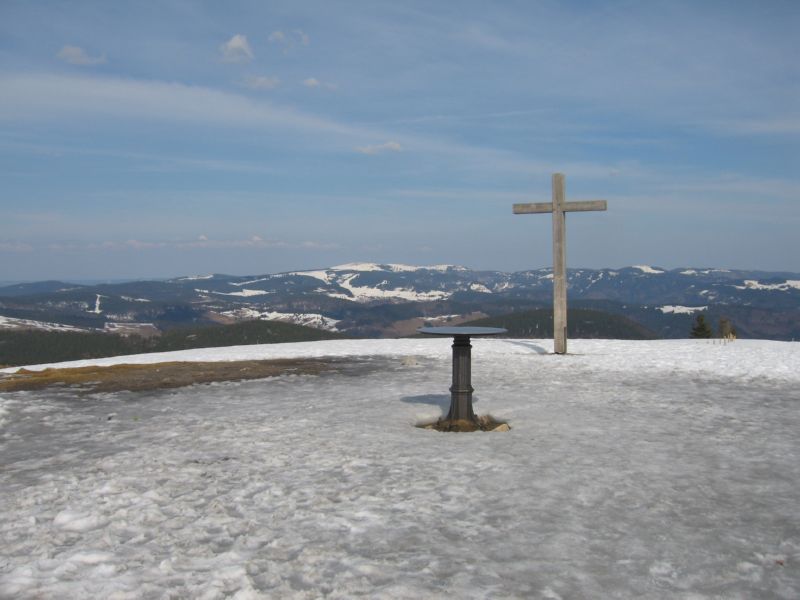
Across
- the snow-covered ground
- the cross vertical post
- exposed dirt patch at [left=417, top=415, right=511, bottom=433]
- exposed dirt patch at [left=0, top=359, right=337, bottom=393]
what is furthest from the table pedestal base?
the cross vertical post

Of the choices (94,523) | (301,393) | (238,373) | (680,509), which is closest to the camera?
(94,523)

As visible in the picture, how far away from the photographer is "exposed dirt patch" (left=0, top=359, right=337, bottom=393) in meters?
17.9

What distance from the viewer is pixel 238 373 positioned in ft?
66.3

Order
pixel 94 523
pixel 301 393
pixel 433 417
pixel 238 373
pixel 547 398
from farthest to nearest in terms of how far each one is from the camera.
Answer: pixel 238 373 < pixel 301 393 < pixel 547 398 < pixel 433 417 < pixel 94 523

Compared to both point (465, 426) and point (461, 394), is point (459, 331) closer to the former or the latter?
point (461, 394)

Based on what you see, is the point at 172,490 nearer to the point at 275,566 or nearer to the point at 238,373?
the point at 275,566

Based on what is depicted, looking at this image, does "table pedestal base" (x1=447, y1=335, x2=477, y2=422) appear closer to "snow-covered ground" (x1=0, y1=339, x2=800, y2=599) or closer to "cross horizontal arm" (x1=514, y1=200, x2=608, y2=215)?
"snow-covered ground" (x1=0, y1=339, x2=800, y2=599)

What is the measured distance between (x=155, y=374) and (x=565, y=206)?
15675mm

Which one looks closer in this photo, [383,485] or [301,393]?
[383,485]

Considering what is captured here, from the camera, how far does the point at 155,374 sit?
66.4ft

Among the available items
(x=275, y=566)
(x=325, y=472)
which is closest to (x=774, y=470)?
(x=325, y=472)

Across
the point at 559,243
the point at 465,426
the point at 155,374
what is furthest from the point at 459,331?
the point at 559,243

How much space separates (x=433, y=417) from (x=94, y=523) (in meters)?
7.45

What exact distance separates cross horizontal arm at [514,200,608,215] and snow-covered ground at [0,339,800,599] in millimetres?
9385
